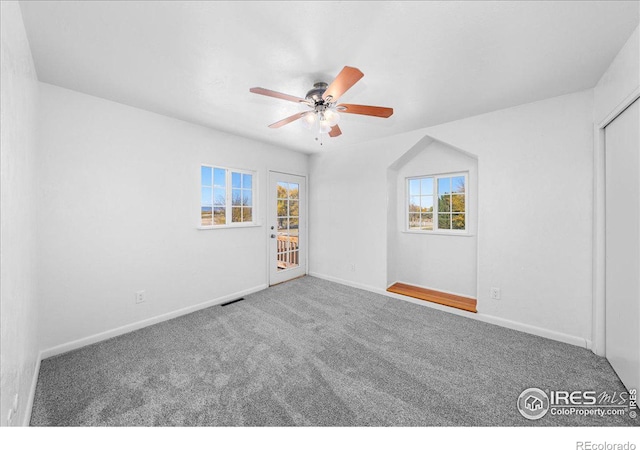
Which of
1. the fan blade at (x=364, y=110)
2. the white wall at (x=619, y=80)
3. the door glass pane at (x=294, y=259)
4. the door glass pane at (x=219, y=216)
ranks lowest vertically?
the door glass pane at (x=294, y=259)

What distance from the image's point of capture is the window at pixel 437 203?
347cm

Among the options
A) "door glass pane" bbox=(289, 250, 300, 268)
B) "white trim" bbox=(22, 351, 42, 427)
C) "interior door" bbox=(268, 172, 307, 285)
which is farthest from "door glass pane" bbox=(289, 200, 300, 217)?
"white trim" bbox=(22, 351, 42, 427)

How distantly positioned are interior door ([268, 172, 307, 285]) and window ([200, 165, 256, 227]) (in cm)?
39

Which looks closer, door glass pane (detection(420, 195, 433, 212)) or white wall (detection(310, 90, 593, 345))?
white wall (detection(310, 90, 593, 345))

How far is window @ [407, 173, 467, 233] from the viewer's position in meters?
3.47

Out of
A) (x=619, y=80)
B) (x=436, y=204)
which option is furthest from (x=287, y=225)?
(x=619, y=80)

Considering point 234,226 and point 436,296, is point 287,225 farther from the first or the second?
point 436,296

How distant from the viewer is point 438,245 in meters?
3.65

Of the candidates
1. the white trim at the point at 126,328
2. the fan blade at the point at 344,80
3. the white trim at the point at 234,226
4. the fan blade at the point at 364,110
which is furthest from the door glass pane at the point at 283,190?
the fan blade at the point at 344,80

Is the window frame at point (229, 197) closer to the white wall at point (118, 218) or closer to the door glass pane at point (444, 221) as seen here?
the white wall at point (118, 218)

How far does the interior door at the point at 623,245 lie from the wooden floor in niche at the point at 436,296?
113cm

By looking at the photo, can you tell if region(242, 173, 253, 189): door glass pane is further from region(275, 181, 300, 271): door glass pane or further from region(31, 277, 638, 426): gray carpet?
region(31, 277, 638, 426): gray carpet

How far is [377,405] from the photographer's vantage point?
1607 mm
